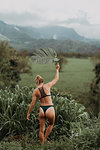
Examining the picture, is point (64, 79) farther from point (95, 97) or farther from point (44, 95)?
point (44, 95)

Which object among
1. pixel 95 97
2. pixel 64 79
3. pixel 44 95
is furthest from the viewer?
pixel 64 79

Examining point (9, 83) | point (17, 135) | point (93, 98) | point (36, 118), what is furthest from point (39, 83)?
point (93, 98)

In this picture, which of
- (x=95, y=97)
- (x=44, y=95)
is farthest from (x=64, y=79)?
(x=44, y=95)

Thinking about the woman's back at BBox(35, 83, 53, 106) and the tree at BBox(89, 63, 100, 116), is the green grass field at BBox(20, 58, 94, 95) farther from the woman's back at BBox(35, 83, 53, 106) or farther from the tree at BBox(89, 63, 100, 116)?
the woman's back at BBox(35, 83, 53, 106)

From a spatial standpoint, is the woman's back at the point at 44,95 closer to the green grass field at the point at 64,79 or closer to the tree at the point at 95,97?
the green grass field at the point at 64,79

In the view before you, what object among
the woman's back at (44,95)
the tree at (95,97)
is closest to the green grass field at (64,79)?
the tree at (95,97)

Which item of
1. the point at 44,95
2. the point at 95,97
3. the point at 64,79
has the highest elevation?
the point at 64,79

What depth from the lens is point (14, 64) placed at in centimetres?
988

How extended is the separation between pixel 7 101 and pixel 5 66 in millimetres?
4796

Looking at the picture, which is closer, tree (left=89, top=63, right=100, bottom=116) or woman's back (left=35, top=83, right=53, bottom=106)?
woman's back (left=35, top=83, right=53, bottom=106)

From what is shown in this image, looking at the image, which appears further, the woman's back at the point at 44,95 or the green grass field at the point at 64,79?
the green grass field at the point at 64,79

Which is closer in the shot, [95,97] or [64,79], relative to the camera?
[95,97]

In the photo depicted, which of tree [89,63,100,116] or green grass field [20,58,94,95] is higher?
green grass field [20,58,94,95]

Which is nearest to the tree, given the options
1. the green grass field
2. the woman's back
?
the green grass field
